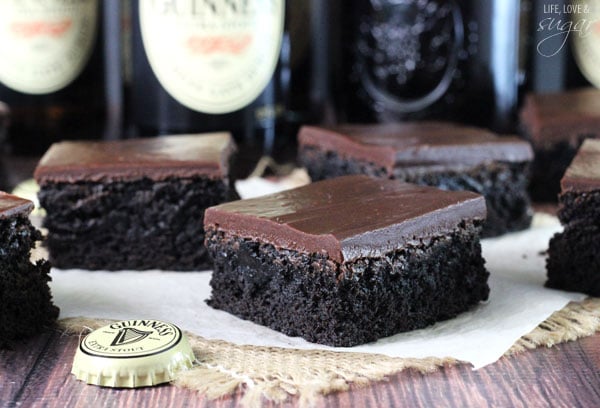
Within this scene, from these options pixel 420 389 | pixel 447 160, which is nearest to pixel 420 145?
pixel 447 160

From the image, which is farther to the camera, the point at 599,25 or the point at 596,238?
the point at 599,25

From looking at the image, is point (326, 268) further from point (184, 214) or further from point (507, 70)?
point (507, 70)

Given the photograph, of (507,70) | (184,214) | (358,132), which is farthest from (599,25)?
(184,214)

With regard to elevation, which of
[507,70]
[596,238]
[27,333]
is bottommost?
[27,333]

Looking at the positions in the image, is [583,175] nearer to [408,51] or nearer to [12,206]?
[408,51]

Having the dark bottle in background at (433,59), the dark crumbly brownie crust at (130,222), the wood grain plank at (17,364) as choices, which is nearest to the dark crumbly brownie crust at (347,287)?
the dark crumbly brownie crust at (130,222)

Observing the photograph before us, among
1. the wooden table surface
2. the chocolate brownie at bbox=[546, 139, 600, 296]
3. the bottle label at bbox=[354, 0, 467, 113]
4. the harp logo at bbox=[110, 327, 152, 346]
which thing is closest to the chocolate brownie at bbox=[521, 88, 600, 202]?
the bottle label at bbox=[354, 0, 467, 113]

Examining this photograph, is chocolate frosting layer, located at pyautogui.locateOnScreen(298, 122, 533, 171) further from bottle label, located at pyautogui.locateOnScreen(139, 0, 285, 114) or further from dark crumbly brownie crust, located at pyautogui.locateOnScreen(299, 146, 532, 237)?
bottle label, located at pyautogui.locateOnScreen(139, 0, 285, 114)
